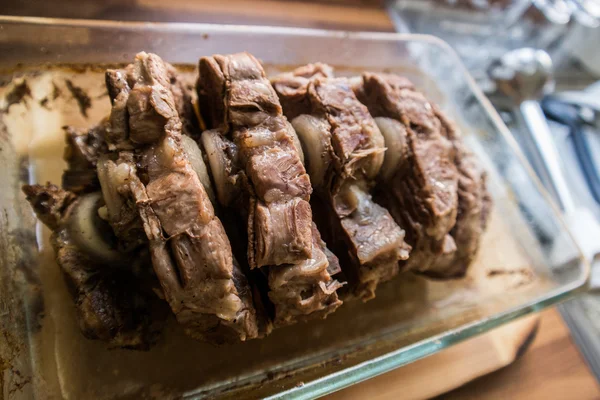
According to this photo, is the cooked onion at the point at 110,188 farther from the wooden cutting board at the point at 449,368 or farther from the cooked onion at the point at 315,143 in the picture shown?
the wooden cutting board at the point at 449,368

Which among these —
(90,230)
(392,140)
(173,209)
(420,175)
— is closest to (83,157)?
(90,230)

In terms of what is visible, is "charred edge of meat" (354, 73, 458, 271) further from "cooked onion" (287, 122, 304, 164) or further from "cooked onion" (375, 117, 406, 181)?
"cooked onion" (287, 122, 304, 164)

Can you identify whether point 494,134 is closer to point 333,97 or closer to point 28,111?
point 333,97

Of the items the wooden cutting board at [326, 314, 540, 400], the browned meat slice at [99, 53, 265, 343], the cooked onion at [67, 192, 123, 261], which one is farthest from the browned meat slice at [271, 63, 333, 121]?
the wooden cutting board at [326, 314, 540, 400]

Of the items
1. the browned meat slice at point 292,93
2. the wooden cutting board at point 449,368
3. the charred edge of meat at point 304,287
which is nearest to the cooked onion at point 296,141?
the browned meat slice at point 292,93

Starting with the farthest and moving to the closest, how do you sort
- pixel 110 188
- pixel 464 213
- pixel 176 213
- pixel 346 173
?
pixel 464 213 < pixel 346 173 < pixel 110 188 < pixel 176 213

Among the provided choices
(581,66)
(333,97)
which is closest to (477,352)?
(333,97)

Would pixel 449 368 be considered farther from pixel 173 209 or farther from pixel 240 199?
pixel 173 209
